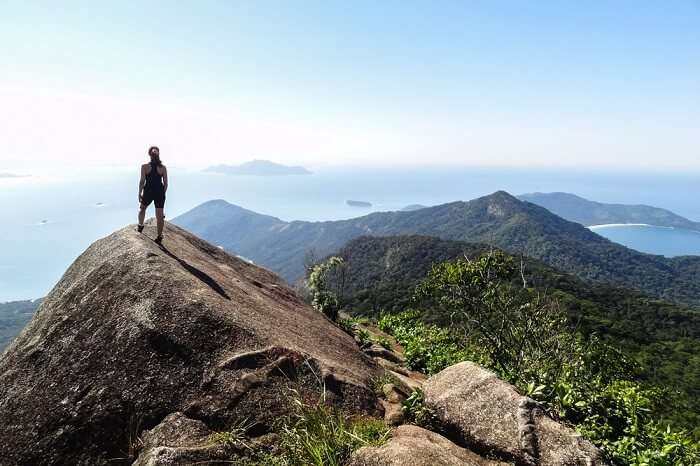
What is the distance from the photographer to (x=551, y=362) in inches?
390

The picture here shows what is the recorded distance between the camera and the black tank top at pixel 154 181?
12488 mm

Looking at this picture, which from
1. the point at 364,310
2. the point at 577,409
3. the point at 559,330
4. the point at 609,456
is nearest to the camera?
the point at 609,456

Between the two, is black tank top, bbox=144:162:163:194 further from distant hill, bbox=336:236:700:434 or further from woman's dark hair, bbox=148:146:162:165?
distant hill, bbox=336:236:700:434

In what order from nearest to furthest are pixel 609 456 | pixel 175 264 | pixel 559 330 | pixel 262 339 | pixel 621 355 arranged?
1. pixel 609 456
2. pixel 262 339
3. pixel 175 264
4. pixel 621 355
5. pixel 559 330

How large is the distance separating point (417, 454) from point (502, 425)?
164 centimetres

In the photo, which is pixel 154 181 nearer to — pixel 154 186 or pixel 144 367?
pixel 154 186

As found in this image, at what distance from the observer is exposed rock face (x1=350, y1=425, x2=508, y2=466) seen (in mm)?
4930

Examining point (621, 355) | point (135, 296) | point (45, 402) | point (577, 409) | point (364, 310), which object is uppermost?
point (135, 296)

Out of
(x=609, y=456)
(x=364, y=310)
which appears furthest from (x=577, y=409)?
(x=364, y=310)

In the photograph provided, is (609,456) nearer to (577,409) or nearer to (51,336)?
(577,409)

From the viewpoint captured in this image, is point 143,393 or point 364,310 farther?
point 364,310

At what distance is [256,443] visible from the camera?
5.92 meters

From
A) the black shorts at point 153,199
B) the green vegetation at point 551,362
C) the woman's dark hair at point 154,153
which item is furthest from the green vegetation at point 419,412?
the woman's dark hair at point 154,153

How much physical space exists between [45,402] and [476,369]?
7697mm
